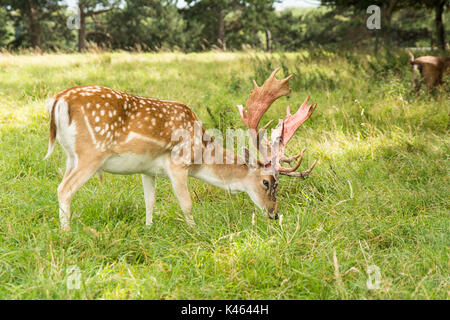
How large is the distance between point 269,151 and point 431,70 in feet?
15.4

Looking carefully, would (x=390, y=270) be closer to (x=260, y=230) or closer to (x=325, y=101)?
(x=260, y=230)

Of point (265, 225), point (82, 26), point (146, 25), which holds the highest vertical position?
point (146, 25)

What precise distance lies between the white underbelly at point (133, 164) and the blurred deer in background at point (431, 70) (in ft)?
17.4

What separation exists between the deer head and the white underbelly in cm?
78

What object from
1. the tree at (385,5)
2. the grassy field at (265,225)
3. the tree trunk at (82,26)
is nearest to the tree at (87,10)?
the tree trunk at (82,26)

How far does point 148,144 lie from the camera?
350 cm

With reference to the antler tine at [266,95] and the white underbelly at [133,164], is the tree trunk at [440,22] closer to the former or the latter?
the antler tine at [266,95]

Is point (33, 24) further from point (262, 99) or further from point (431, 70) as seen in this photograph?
point (262, 99)

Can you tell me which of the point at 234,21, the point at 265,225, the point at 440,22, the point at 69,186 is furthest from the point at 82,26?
the point at 265,225

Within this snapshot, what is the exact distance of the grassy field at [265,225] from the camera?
8.60 feet

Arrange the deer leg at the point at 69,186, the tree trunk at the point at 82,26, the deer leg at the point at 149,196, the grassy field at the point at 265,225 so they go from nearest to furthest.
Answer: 1. the grassy field at the point at 265,225
2. the deer leg at the point at 69,186
3. the deer leg at the point at 149,196
4. the tree trunk at the point at 82,26

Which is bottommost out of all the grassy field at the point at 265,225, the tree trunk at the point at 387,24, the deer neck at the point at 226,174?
the grassy field at the point at 265,225

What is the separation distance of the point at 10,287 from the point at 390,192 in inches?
127
